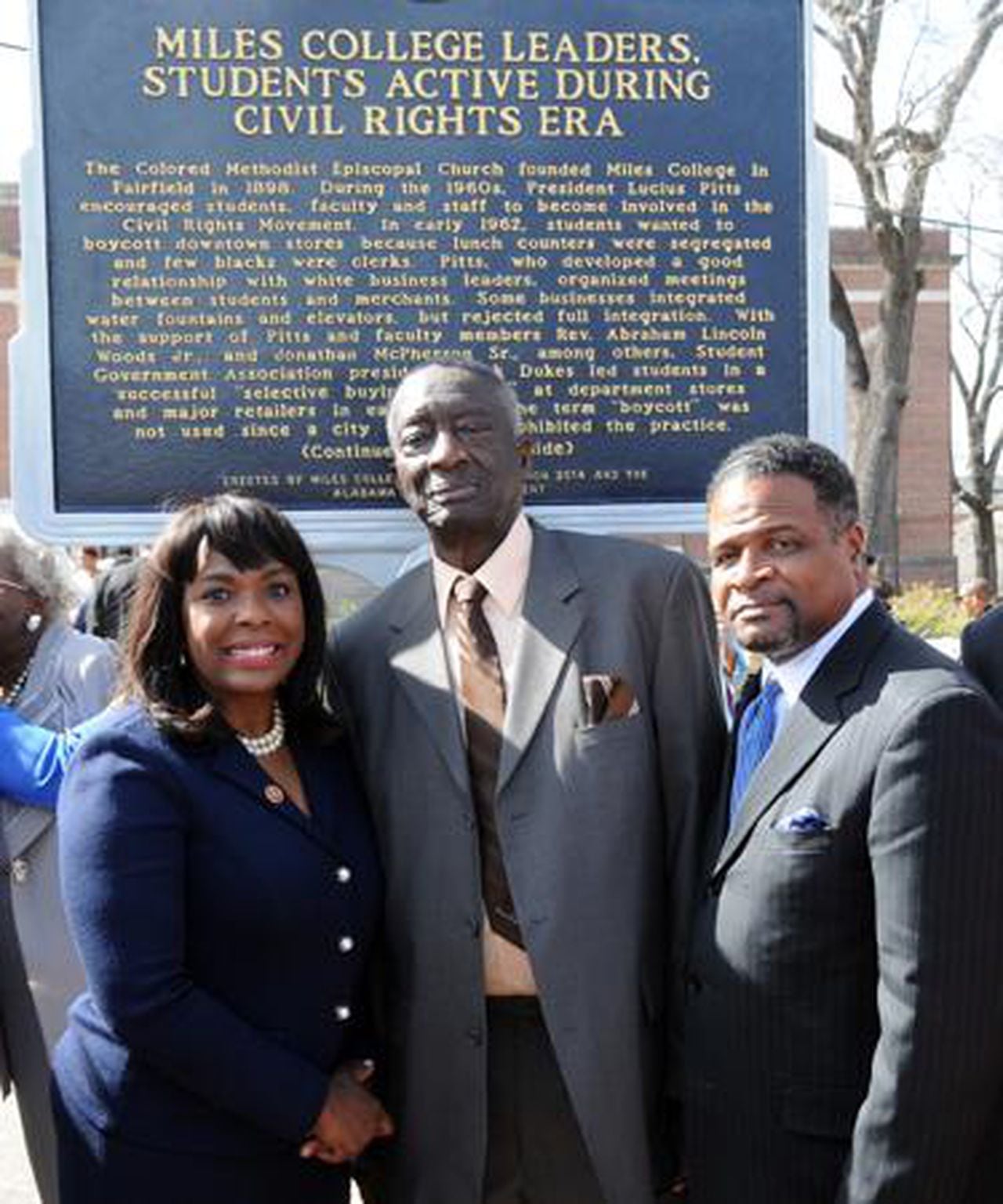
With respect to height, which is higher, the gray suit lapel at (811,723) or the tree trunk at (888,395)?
the tree trunk at (888,395)

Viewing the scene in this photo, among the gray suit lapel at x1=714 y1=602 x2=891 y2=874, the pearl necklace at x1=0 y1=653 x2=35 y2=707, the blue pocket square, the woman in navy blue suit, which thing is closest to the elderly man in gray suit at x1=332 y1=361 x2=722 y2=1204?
the woman in navy blue suit

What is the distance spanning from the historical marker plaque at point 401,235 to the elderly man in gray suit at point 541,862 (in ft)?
4.39

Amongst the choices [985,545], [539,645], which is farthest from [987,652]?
[985,545]

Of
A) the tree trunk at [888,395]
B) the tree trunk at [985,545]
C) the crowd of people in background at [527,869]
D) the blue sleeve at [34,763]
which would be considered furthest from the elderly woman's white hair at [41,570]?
the tree trunk at [985,545]

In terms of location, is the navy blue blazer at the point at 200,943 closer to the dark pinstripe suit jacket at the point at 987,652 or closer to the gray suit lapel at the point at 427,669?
the gray suit lapel at the point at 427,669

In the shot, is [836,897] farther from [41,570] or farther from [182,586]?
[41,570]

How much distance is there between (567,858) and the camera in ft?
9.91

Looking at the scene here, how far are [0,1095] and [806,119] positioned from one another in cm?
354

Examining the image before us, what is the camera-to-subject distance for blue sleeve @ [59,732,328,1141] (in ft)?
8.91

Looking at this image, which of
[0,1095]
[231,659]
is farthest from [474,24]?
[0,1095]

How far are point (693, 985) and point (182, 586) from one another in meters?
1.21

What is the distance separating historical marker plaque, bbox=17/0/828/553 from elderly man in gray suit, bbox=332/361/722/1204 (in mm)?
1338

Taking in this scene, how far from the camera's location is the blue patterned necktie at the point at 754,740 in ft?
9.52

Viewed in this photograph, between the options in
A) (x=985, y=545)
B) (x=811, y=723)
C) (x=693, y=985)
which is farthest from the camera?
(x=985, y=545)
